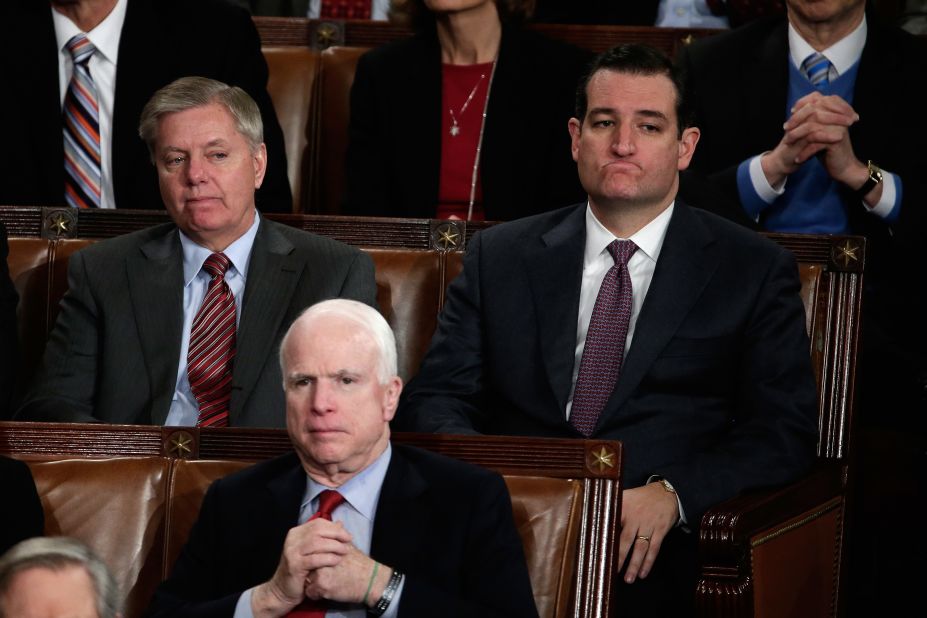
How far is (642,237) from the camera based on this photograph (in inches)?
102

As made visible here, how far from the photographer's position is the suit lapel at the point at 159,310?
8.69ft

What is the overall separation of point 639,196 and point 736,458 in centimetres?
49

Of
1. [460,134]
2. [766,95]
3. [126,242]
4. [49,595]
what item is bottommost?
[49,595]

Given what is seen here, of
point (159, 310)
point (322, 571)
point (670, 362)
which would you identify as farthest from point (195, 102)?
point (322, 571)

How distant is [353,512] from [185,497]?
28 centimetres

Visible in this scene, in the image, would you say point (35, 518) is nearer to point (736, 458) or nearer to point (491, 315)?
point (491, 315)

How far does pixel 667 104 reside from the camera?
263 cm

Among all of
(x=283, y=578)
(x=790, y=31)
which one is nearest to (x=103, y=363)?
(x=283, y=578)

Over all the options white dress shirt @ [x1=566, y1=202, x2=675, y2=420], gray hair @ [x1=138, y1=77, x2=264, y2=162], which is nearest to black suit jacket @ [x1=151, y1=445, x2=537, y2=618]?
white dress shirt @ [x1=566, y1=202, x2=675, y2=420]

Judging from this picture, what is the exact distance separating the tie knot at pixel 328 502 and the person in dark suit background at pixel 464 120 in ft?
4.87

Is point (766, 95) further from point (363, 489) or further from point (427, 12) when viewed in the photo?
point (363, 489)

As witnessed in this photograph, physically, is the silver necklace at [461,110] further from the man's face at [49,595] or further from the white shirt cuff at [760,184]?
the man's face at [49,595]

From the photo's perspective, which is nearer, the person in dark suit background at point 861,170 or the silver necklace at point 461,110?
the person in dark suit background at point 861,170

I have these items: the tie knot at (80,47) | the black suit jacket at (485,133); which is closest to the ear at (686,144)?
the black suit jacket at (485,133)
